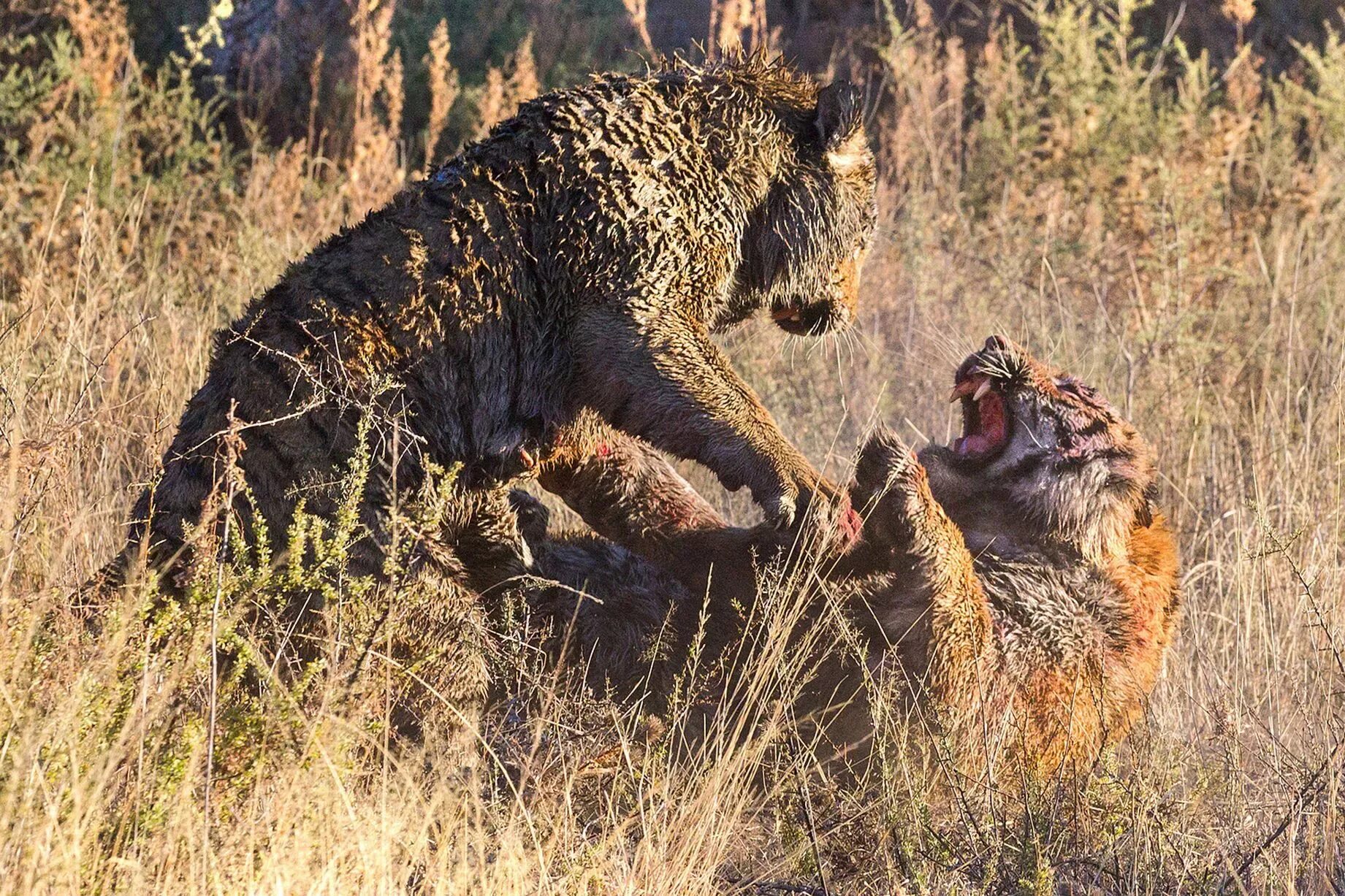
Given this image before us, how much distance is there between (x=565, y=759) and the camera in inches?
161

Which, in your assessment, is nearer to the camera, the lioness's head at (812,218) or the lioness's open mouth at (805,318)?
the lioness's head at (812,218)

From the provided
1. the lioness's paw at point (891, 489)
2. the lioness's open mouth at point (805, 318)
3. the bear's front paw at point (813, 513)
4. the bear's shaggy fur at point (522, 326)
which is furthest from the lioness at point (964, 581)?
the bear's shaggy fur at point (522, 326)

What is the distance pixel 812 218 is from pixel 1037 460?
49.5 inches

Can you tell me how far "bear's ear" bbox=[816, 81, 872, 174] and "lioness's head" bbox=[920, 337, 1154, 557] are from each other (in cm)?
98

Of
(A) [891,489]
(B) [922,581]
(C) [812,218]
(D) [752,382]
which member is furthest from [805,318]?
(D) [752,382]

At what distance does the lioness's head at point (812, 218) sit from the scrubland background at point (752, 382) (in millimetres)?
440

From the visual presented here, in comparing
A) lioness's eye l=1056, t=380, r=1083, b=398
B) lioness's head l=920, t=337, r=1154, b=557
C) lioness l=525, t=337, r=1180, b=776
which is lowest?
lioness l=525, t=337, r=1180, b=776

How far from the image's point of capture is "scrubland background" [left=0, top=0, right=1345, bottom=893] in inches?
127

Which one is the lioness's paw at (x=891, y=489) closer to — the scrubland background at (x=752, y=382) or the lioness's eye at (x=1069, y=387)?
the scrubland background at (x=752, y=382)

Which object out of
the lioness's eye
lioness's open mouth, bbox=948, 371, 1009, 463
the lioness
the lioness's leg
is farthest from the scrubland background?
the lioness's eye

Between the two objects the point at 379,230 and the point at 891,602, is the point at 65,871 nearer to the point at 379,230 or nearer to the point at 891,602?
the point at 379,230

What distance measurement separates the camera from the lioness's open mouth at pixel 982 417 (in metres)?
5.29

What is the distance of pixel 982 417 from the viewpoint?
5441 mm

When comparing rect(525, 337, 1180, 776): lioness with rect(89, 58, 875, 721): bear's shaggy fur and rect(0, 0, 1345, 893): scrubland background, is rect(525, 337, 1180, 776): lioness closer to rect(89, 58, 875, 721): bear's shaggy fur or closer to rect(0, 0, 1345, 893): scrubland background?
rect(0, 0, 1345, 893): scrubland background
